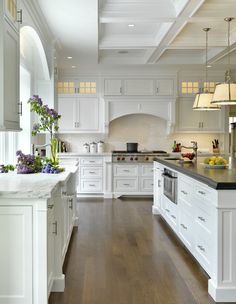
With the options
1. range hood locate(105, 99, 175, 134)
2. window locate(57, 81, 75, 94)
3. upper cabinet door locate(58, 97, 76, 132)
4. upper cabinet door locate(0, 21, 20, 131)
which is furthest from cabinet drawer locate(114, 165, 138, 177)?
upper cabinet door locate(0, 21, 20, 131)

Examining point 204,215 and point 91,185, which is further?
point 91,185

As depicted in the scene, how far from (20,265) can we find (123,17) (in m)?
3.53

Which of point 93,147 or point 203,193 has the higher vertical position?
point 93,147

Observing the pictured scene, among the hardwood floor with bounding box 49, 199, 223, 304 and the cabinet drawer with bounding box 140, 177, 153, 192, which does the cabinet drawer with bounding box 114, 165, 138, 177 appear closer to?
the cabinet drawer with bounding box 140, 177, 153, 192

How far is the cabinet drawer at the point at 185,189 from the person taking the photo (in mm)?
3970

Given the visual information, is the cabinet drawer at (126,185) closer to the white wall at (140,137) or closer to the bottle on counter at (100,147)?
the bottle on counter at (100,147)

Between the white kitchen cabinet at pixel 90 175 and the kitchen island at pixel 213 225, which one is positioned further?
the white kitchen cabinet at pixel 90 175

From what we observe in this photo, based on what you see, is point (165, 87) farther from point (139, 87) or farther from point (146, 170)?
point (146, 170)

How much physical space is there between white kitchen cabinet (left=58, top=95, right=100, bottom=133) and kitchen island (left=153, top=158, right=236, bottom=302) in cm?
411

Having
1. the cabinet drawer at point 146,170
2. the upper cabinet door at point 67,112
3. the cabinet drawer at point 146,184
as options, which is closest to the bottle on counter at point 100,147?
the upper cabinet door at point 67,112

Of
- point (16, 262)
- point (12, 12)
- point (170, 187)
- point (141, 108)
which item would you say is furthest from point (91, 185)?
point (16, 262)

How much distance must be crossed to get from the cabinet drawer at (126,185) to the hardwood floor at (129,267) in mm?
2128

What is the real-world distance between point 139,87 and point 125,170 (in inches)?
73.3

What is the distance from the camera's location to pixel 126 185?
26.0ft
